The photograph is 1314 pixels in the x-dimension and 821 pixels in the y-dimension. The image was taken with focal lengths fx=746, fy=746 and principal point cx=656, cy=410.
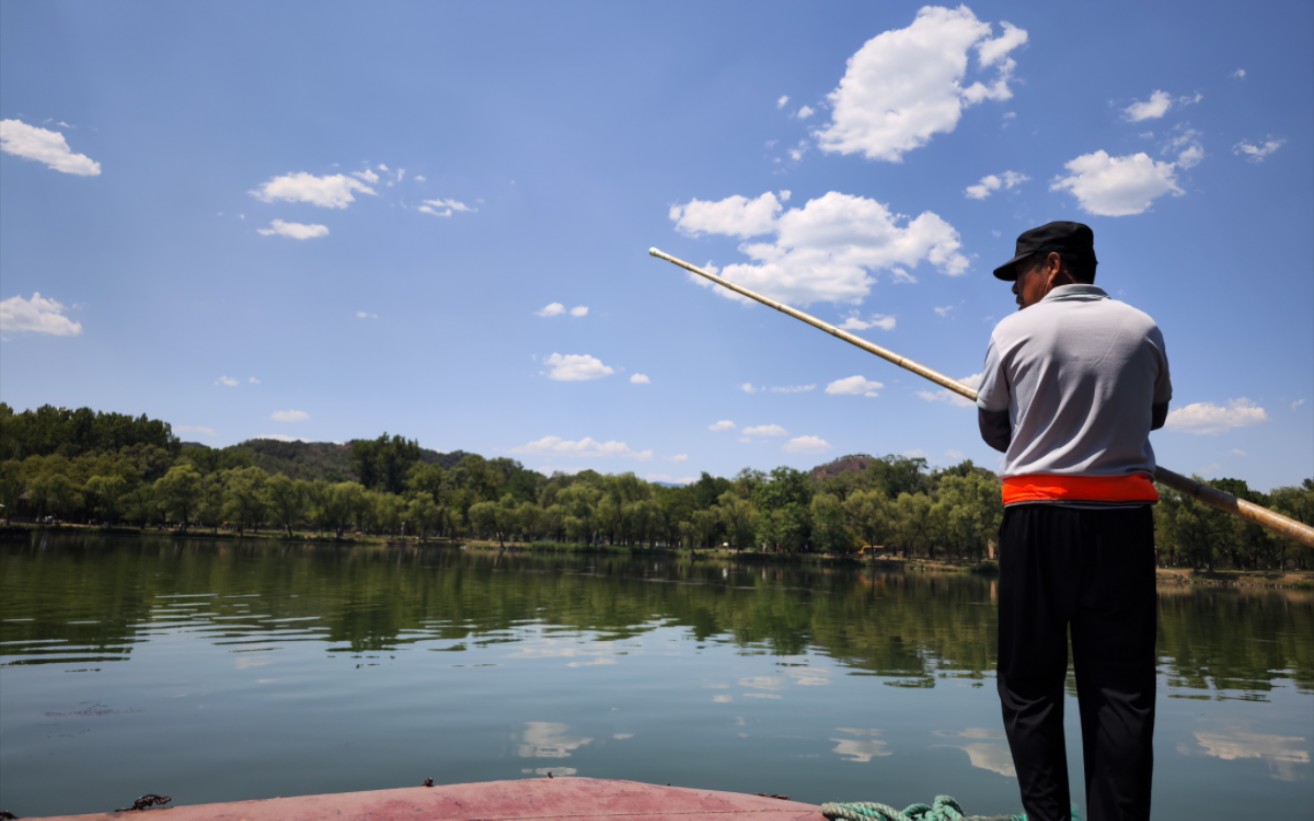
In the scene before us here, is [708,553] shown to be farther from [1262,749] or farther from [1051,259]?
[1051,259]

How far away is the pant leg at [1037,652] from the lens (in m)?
2.73

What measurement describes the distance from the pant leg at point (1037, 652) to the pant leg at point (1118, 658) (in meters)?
0.08

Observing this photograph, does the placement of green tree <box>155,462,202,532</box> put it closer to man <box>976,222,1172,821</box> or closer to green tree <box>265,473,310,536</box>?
green tree <box>265,473,310,536</box>

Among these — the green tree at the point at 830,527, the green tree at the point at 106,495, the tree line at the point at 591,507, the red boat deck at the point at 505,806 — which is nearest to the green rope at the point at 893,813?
the red boat deck at the point at 505,806

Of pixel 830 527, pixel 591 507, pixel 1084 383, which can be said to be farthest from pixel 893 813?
pixel 591 507

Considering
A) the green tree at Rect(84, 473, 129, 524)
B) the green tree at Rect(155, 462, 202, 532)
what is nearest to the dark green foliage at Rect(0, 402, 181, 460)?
the green tree at Rect(84, 473, 129, 524)

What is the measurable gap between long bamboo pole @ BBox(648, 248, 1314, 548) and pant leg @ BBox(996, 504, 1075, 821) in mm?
817

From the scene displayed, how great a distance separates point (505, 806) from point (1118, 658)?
2.83 m

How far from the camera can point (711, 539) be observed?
113875 mm

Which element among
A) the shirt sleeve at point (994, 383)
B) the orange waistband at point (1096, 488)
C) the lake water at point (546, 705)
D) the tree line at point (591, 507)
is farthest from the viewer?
the tree line at point (591, 507)

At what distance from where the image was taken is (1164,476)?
326 centimetres

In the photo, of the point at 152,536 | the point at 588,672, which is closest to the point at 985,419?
the point at 588,672

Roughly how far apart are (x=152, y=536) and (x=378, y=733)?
11114 centimetres

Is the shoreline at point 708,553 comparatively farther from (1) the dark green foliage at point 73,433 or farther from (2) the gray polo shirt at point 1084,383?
(2) the gray polo shirt at point 1084,383
